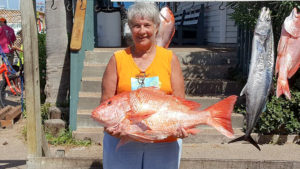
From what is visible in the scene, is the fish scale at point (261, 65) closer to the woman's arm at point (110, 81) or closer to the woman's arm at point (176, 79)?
the woman's arm at point (176, 79)

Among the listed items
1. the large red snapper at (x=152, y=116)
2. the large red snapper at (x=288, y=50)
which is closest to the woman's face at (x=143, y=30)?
the large red snapper at (x=152, y=116)

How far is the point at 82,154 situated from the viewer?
4789 millimetres

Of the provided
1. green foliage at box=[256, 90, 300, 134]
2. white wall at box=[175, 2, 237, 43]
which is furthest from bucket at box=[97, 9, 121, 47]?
green foliage at box=[256, 90, 300, 134]

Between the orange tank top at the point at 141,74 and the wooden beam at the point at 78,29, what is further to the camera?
the wooden beam at the point at 78,29

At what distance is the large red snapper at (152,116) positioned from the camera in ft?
6.23

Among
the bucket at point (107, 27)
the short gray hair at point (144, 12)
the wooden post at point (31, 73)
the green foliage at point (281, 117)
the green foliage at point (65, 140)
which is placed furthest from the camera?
the bucket at point (107, 27)

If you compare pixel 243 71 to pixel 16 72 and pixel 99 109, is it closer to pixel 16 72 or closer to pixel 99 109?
→ pixel 99 109

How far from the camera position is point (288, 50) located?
2.76 meters

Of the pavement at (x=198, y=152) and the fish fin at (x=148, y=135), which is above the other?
the fish fin at (x=148, y=135)

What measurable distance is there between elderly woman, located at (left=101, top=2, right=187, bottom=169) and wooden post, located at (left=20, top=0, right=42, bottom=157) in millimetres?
1419

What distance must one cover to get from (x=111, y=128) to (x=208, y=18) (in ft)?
32.7

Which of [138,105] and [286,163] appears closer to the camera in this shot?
[138,105]

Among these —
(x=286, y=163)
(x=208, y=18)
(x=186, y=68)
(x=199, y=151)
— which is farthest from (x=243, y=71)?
(x=208, y=18)

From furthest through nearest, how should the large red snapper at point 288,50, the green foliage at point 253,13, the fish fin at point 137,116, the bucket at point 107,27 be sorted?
the bucket at point 107,27, the green foliage at point 253,13, the large red snapper at point 288,50, the fish fin at point 137,116
